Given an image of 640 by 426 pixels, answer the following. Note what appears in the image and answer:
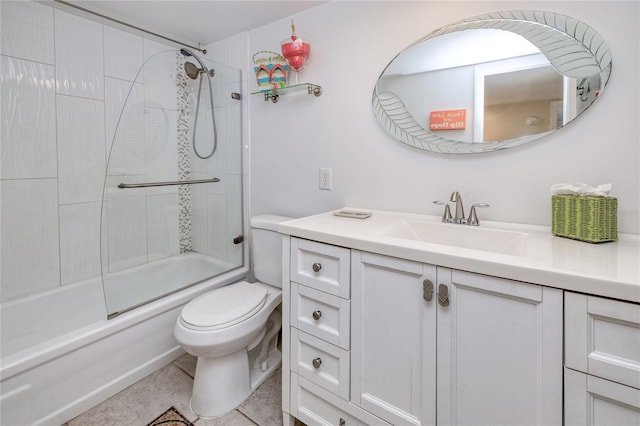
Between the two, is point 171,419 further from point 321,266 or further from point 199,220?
point 199,220

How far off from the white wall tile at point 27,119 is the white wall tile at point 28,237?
85 millimetres

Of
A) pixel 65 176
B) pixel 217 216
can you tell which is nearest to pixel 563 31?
pixel 217 216

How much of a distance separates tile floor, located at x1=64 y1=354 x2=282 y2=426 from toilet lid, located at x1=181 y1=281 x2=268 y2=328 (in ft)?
1.47

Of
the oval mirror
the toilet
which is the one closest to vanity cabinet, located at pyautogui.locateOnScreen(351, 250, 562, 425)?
the toilet

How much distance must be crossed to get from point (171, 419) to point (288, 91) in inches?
72.4

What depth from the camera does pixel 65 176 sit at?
185 centimetres

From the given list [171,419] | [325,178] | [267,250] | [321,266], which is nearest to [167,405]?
[171,419]

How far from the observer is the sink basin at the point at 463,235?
Result: 1.18 m

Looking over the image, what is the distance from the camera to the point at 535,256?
0.91 meters

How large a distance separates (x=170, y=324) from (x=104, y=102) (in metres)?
1.44

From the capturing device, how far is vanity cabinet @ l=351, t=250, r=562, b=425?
0.80 m

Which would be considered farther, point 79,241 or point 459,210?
point 79,241

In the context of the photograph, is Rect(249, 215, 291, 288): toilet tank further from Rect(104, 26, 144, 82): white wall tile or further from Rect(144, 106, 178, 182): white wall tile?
Rect(104, 26, 144, 82): white wall tile

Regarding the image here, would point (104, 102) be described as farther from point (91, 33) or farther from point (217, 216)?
point (217, 216)
